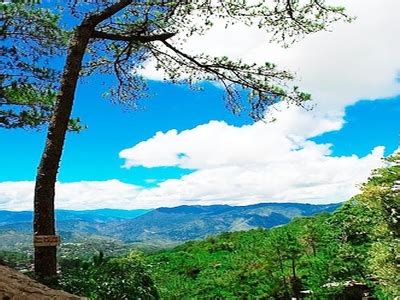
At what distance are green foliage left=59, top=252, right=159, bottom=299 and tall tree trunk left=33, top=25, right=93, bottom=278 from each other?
335 millimetres

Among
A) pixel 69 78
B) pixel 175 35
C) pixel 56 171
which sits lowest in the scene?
pixel 56 171

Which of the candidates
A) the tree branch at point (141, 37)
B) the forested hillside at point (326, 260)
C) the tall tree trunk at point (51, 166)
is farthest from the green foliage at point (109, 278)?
the forested hillside at point (326, 260)

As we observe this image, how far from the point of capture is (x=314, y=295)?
18906mm

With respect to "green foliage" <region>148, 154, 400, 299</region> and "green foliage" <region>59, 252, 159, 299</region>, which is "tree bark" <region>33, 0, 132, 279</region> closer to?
"green foliage" <region>59, 252, 159, 299</region>

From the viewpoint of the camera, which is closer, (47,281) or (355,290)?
(47,281)

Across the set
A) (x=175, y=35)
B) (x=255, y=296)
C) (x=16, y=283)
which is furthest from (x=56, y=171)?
(x=255, y=296)

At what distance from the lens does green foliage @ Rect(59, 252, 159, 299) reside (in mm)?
6664

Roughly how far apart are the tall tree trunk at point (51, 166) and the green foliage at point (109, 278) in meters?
0.33

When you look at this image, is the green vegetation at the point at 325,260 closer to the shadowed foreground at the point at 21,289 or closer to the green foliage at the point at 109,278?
the green foliage at the point at 109,278

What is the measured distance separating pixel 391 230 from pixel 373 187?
159cm

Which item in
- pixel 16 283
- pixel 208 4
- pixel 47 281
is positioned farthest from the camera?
pixel 208 4

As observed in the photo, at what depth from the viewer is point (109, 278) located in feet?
22.9

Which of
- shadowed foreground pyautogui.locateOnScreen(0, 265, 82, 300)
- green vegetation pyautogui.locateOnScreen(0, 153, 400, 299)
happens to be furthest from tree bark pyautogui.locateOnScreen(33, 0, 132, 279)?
green vegetation pyautogui.locateOnScreen(0, 153, 400, 299)

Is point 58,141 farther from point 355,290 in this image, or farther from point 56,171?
point 355,290
